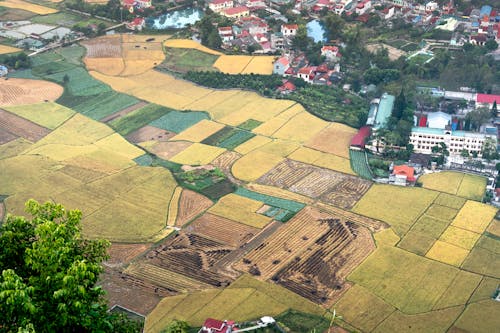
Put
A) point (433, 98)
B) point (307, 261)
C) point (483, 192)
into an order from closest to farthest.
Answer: point (307, 261), point (483, 192), point (433, 98)

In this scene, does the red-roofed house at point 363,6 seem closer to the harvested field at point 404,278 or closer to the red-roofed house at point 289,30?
the red-roofed house at point 289,30

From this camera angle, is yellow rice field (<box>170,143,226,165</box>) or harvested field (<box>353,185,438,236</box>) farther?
yellow rice field (<box>170,143,226,165</box>)

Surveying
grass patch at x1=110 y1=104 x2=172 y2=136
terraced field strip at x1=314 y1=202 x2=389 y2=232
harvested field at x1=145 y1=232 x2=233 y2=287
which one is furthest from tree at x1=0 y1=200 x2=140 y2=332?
grass patch at x1=110 y1=104 x2=172 y2=136

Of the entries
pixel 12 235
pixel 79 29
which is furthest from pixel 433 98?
pixel 12 235

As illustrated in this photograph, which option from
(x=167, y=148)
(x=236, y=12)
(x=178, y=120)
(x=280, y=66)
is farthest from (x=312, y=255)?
(x=236, y=12)

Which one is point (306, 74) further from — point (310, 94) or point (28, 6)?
point (28, 6)

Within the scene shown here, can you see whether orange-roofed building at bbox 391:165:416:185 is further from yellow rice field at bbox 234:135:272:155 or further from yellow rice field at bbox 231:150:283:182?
yellow rice field at bbox 234:135:272:155

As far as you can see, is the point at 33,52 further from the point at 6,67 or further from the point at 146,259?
the point at 146,259
